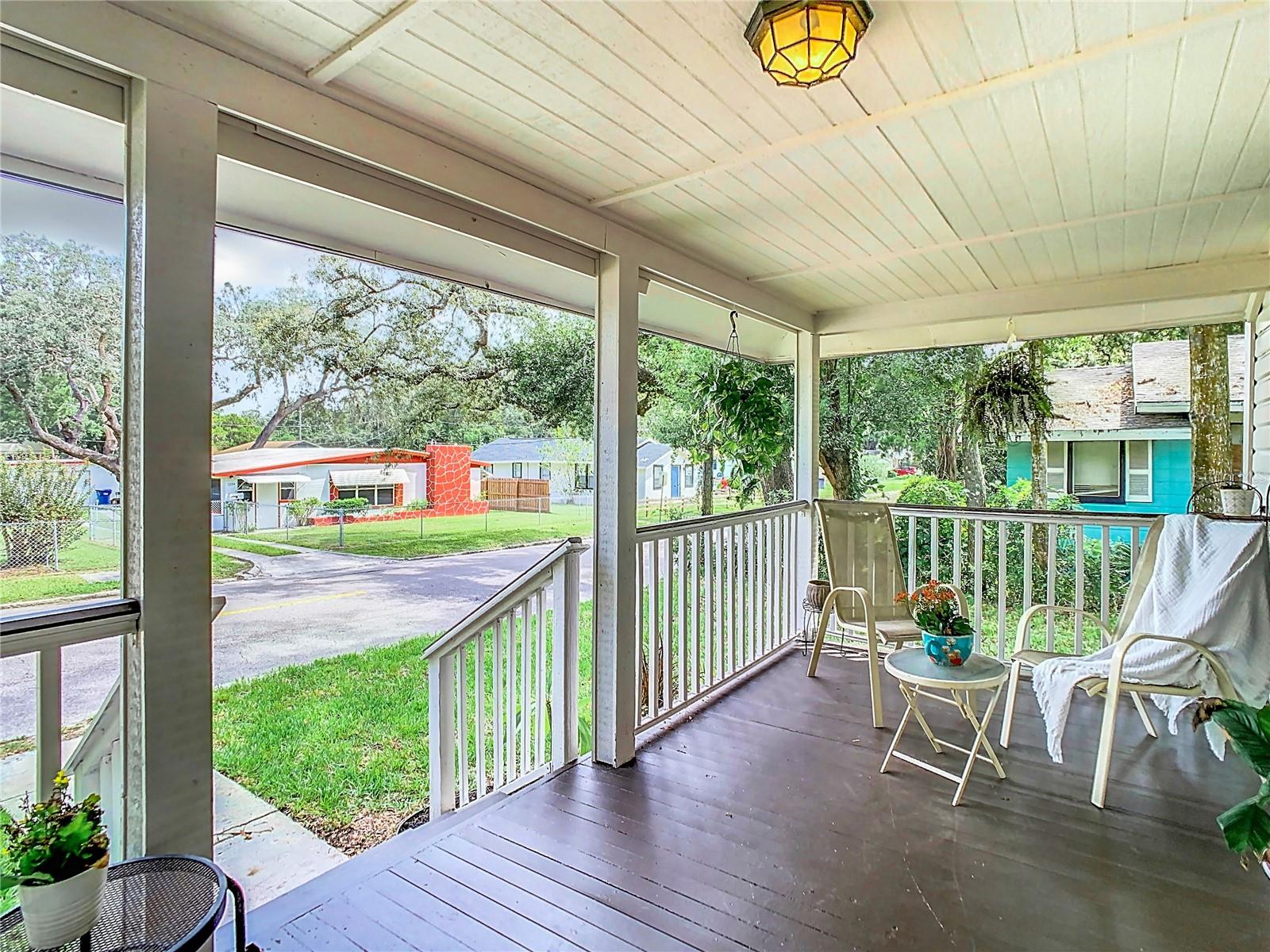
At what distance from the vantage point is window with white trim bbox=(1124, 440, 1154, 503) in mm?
7570

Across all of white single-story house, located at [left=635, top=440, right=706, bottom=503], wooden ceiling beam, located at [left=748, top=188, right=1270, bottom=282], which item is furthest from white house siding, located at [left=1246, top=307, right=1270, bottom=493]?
white single-story house, located at [left=635, top=440, right=706, bottom=503]

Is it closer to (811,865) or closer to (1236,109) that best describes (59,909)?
(811,865)

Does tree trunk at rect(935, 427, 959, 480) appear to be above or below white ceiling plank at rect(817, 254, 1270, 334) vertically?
below

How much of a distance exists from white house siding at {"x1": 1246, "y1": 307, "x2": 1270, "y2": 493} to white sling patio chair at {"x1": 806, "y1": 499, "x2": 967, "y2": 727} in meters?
1.61

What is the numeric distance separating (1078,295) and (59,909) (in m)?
4.87

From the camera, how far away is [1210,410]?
5613mm

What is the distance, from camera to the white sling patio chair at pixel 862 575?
3580mm

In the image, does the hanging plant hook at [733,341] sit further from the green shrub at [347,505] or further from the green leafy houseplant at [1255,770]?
the green leafy houseplant at [1255,770]

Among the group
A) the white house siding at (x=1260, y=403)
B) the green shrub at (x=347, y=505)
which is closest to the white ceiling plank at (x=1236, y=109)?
the white house siding at (x=1260, y=403)

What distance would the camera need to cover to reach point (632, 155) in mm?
2195

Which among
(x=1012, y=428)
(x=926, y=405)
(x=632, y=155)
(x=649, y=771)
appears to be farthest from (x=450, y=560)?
(x=926, y=405)

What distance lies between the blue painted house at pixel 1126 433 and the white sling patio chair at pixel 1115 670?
413 cm

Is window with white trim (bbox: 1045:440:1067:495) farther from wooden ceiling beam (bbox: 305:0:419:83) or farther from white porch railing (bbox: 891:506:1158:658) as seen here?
wooden ceiling beam (bbox: 305:0:419:83)

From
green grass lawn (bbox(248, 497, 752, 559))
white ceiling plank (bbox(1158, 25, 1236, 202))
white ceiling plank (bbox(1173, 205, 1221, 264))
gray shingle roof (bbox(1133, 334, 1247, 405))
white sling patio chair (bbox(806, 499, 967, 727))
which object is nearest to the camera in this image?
white ceiling plank (bbox(1158, 25, 1236, 202))
